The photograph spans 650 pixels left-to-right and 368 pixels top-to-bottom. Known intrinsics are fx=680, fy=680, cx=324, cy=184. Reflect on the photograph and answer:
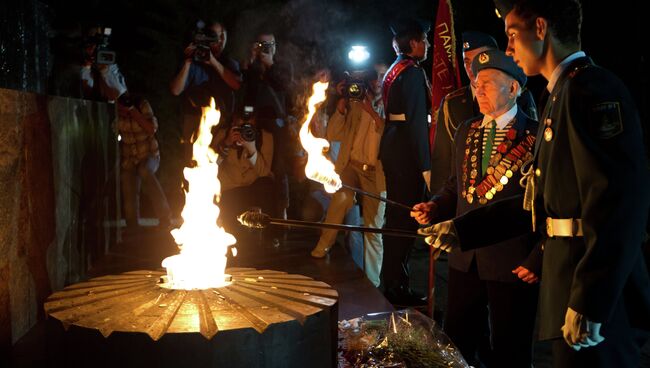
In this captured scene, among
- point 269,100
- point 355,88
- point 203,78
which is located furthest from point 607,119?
point 203,78

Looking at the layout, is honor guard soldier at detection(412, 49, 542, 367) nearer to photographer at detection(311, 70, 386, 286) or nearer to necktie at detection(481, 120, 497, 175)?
necktie at detection(481, 120, 497, 175)

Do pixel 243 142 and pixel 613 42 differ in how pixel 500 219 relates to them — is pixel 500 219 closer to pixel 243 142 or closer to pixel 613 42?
pixel 243 142

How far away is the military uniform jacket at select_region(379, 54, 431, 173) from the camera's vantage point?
6266mm

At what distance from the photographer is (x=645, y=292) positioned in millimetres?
2703

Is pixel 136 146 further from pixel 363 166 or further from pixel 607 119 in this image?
pixel 607 119

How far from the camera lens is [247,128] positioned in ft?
24.5

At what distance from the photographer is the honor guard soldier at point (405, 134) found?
624cm

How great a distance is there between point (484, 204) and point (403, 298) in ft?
7.49

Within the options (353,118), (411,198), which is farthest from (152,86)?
(411,198)

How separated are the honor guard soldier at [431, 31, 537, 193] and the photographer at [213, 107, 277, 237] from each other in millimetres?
2832

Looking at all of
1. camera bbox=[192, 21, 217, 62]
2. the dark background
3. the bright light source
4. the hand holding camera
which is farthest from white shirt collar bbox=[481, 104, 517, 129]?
camera bbox=[192, 21, 217, 62]

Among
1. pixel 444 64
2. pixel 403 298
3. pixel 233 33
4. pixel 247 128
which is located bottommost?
pixel 403 298

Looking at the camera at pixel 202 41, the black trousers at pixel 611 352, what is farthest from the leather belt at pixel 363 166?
the black trousers at pixel 611 352

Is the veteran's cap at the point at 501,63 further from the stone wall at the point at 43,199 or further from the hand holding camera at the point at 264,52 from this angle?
the hand holding camera at the point at 264,52
